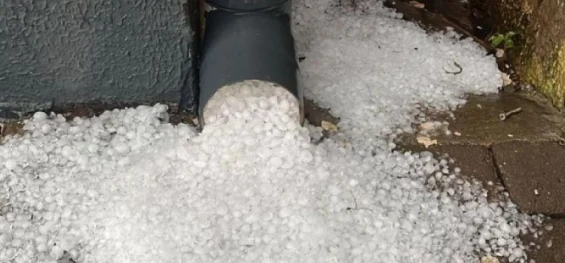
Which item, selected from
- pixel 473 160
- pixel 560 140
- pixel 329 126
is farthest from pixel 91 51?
pixel 560 140

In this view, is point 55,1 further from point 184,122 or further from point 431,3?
point 431,3

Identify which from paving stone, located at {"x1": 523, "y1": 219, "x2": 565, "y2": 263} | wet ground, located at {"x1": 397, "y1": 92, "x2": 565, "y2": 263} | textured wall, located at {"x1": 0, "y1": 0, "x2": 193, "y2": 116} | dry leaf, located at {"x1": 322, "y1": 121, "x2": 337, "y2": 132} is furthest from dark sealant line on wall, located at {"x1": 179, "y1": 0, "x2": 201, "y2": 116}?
paving stone, located at {"x1": 523, "y1": 219, "x2": 565, "y2": 263}

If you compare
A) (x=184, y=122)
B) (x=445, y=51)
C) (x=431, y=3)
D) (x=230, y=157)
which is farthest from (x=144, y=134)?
(x=431, y=3)

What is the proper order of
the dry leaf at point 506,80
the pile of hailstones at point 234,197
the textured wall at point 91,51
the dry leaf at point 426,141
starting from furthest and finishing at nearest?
the dry leaf at point 506,80 → the dry leaf at point 426,141 → the textured wall at point 91,51 → the pile of hailstones at point 234,197

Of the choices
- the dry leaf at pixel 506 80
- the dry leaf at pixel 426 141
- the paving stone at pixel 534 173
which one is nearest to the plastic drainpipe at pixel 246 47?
the dry leaf at pixel 426 141

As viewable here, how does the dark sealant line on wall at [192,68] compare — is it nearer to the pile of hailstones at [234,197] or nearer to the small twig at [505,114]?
the pile of hailstones at [234,197]

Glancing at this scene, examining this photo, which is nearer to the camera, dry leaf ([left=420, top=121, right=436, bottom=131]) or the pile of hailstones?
the pile of hailstones

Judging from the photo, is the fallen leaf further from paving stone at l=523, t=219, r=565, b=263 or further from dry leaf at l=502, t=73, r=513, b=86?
paving stone at l=523, t=219, r=565, b=263

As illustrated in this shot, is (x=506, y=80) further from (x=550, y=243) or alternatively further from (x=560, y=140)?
(x=550, y=243)
